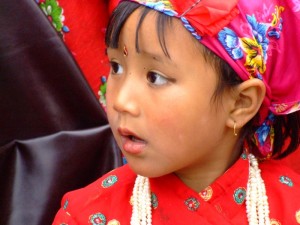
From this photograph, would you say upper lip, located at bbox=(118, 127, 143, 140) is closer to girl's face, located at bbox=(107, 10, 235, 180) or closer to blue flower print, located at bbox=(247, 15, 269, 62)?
girl's face, located at bbox=(107, 10, 235, 180)

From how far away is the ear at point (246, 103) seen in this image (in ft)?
3.89

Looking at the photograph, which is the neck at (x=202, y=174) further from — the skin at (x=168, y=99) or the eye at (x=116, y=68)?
the eye at (x=116, y=68)

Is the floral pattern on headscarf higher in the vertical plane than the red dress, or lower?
higher

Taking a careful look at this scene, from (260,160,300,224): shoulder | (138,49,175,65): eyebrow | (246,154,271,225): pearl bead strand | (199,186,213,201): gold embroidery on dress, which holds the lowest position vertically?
(260,160,300,224): shoulder

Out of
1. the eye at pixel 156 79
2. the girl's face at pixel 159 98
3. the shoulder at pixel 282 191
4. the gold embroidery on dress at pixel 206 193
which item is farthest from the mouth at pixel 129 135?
the shoulder at pixel 282 191

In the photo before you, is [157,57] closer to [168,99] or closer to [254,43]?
[168,99]

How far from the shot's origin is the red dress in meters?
1.25

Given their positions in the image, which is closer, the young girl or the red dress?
the young girl

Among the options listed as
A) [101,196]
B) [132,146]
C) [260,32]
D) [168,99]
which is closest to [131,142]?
[132,146]

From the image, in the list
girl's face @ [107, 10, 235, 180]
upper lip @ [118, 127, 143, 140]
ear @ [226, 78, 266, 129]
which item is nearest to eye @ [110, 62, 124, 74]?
girl's face @ [107, 10, 235, 180]

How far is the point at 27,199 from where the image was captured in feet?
5.26

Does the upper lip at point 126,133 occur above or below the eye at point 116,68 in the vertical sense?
below

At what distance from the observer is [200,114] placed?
1.15 meters

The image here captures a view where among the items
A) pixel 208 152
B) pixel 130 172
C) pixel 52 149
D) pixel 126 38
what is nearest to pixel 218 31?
pixel 126 38
